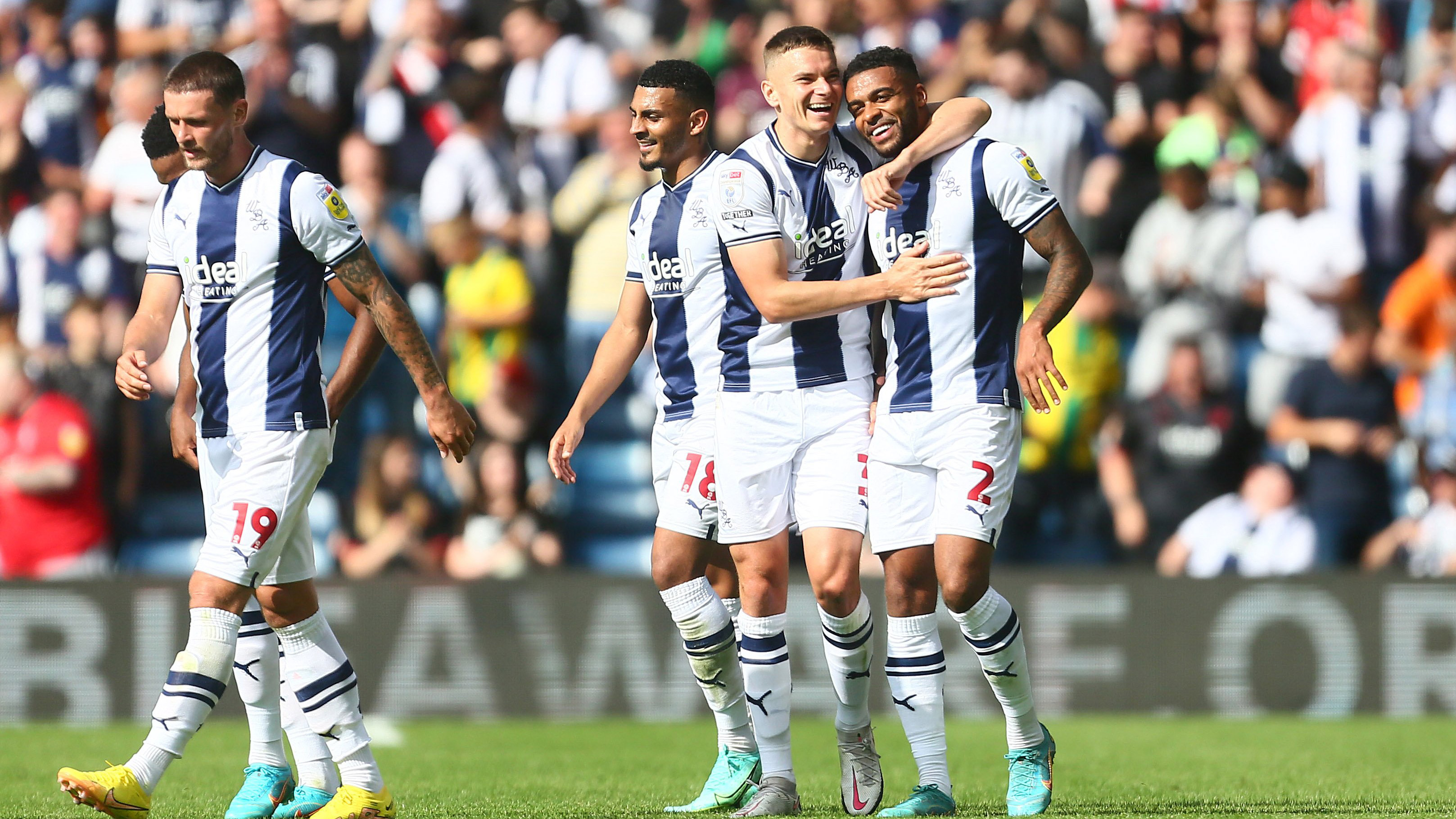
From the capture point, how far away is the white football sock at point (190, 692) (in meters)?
5.71

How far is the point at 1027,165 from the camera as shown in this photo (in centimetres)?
646

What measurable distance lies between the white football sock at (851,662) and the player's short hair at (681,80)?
2.07m

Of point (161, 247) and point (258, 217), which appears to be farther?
point (161, 247)

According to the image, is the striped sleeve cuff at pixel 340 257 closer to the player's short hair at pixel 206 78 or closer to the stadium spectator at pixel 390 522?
the player's short hair at pixel 206 78

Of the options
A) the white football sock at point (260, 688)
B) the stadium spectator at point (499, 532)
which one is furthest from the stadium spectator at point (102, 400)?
the white football sock at point (260, 688)

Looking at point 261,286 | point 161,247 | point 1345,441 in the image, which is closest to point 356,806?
point 261,286

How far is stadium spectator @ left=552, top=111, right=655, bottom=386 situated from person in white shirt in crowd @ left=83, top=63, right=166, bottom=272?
10.4 feet

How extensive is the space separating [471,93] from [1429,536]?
7.69m

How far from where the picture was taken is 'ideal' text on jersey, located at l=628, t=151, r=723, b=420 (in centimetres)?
690

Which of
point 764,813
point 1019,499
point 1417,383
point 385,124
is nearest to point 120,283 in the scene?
point 385,124

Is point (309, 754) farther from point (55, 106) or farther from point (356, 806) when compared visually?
point (55, 106)

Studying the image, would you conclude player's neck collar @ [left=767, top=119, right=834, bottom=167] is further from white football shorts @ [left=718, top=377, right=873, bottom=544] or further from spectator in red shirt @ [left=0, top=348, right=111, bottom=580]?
spectator in red shirt @ [left=0, top=348, right=111, bottom=580]

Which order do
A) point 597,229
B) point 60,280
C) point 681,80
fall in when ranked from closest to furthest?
point 681,80 → point 597,229 → point 60,280

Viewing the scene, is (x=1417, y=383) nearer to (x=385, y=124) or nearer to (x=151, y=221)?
(x=385, y=124)
